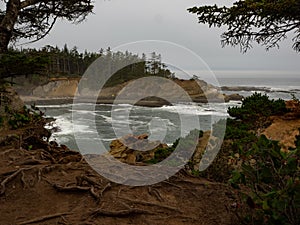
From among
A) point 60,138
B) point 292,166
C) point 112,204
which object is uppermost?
point 292,166

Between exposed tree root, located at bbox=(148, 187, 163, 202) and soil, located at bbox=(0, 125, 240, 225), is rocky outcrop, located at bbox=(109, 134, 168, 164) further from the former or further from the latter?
exposed tree root, located at bbox=(148, 187, 163, 202)

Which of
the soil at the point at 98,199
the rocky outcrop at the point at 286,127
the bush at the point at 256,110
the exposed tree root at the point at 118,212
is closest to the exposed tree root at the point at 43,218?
the soil at the point at 98,199

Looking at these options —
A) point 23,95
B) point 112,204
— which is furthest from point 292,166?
point 23,95

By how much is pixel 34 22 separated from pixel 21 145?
10.2ft

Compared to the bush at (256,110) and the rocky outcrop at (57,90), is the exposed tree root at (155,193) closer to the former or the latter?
the bush at (256,110)

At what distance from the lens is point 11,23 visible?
5262 millimetres

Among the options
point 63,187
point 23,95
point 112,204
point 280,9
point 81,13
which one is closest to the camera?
point 112,204

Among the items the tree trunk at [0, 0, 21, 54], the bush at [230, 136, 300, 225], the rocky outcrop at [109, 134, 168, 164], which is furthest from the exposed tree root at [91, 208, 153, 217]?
the rocky outcrop at [109, 134, 168, 164]

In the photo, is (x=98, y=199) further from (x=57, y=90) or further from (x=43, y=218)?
(x=57, y=90)

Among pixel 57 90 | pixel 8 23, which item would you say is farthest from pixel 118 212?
pixel 57 90

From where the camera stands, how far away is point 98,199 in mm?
3629

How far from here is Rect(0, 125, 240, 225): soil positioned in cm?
326

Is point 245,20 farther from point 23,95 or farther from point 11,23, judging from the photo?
point 23,95

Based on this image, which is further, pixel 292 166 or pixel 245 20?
pixel 245 20
